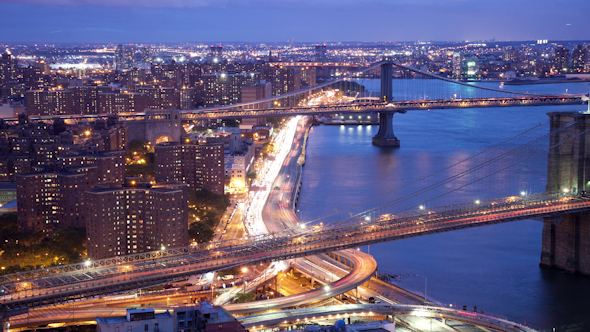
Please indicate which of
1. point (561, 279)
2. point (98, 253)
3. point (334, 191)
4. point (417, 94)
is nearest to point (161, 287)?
point (98, 253)

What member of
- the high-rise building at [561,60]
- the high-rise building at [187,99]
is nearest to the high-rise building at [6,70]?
the high-rise building at [187,99]

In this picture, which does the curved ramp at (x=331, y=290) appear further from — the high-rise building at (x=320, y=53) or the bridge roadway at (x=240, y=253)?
the high-rise building at (x=320, y=53)

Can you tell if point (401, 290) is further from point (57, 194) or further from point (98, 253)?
point (57, 194)

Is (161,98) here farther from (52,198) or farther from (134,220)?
(134,220)

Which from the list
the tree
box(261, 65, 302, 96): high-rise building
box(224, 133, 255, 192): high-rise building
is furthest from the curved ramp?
box(261, 65, 302, 96): high-rise building

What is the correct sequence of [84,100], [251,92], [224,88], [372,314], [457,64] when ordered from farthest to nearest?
[457,64], [224,88], [251,92], [84,100], [372,314]

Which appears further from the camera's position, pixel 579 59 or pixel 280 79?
pixel 579 59

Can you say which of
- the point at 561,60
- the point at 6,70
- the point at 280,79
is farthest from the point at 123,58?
the point at 561,60
